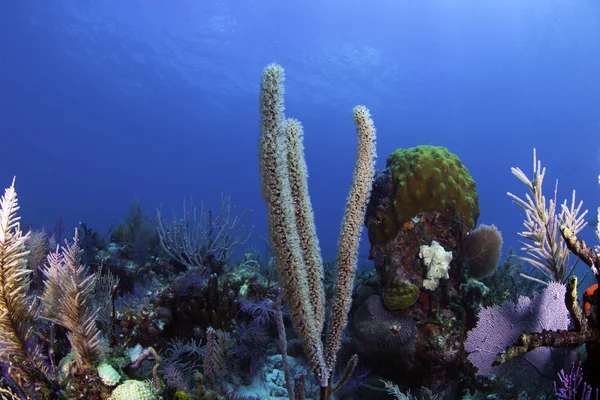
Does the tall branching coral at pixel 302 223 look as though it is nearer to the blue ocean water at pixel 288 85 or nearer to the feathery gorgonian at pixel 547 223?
the feathery gorgonian at pixel 547 223

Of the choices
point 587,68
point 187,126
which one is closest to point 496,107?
point 587,68

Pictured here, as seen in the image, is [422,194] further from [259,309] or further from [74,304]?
[74,304]

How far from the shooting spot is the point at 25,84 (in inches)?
2464

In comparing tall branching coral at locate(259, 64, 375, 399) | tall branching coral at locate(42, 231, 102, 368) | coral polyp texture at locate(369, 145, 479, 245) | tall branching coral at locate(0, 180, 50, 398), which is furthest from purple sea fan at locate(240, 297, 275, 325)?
tall branching coral at locate(0, 180, 50, 398)

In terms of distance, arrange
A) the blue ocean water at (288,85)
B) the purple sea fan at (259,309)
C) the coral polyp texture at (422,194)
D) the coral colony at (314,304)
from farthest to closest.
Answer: the blue ocean water at (288,85) → the coral polyp texture at (422,194) → the purple sea fan at (259,309) → the coral colony at (314,304)

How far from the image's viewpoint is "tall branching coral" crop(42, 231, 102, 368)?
8.06 ft

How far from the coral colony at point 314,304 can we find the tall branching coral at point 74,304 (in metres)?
0.01

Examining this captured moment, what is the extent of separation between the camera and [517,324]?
2.93 m

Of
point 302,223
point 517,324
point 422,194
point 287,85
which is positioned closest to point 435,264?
point 422,194

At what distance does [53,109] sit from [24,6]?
36679 mm

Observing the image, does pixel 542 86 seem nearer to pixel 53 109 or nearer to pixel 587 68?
pixel 587 68

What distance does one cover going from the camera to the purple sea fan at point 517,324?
9.07ft

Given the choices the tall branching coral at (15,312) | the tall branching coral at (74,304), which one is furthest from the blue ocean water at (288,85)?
the tall branching coral at (15,312)

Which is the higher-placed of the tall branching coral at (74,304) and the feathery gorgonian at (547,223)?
the feathery gorgonian at (547,223)
